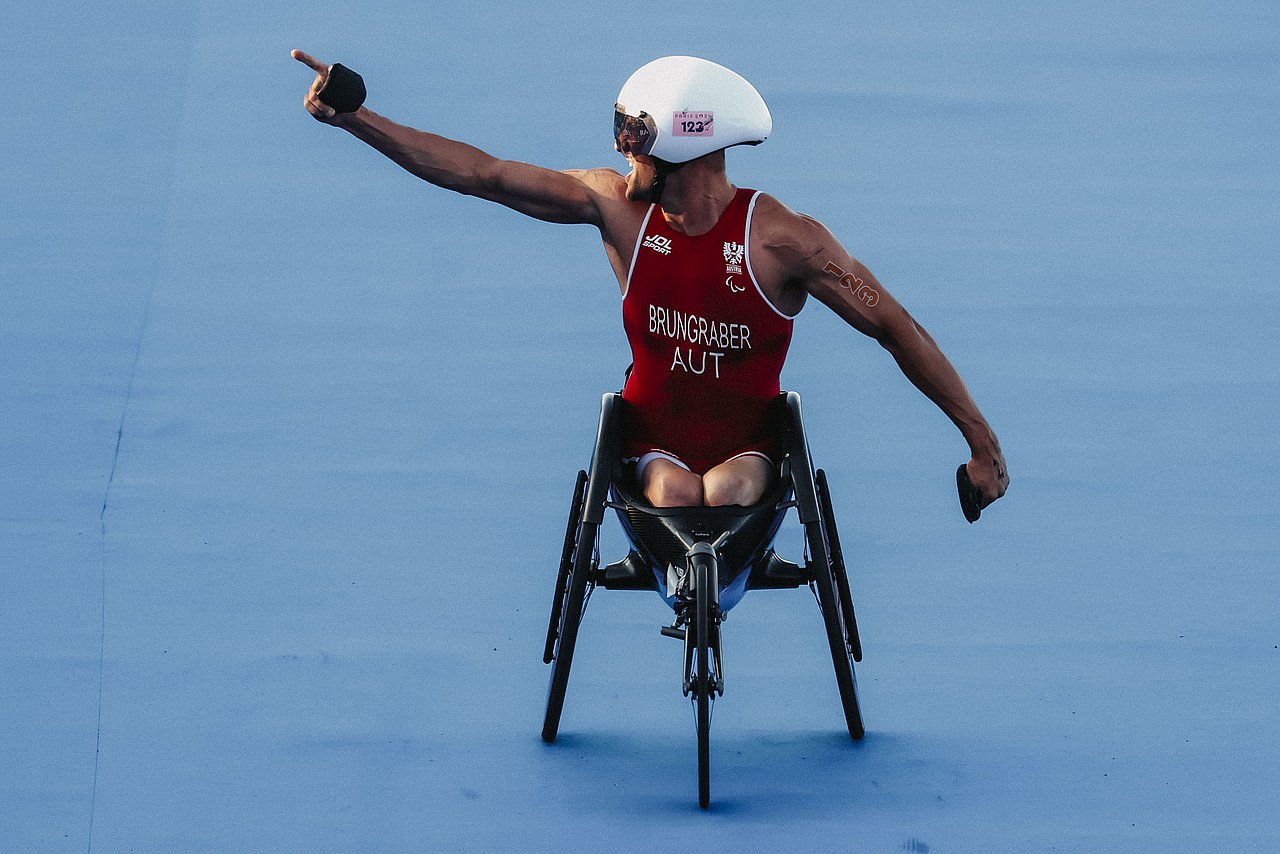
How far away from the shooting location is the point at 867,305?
11.1 ft

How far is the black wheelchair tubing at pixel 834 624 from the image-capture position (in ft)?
11.0

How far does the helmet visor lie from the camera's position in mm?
3291

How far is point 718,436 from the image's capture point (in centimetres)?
361

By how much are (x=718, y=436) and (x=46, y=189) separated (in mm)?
3950

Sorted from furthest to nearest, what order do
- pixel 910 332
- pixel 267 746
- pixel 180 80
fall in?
pixel 180 80 → pixel 267 746 → pixel 910 332

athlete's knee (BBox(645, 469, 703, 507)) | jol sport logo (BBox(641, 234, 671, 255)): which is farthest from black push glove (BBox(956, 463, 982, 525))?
jol sport logo (BBox(641, 234, 671, 255))

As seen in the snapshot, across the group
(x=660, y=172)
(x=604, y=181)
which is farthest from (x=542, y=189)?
(x=660, y=172)

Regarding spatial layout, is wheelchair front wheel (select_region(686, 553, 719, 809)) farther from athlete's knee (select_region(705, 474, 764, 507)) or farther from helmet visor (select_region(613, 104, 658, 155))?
helmet visor (select_region(613, 104, 658, 155))

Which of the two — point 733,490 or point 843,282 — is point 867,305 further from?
point 733,490

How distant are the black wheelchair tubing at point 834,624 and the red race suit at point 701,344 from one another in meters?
0.29

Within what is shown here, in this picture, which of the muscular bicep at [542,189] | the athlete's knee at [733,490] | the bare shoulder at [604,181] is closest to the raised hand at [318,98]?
the muscular bicep at [542,189]

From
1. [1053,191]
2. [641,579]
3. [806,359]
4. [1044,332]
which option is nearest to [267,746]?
[641,579]

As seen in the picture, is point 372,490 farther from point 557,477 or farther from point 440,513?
point 557,477

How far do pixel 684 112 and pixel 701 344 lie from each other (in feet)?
1.56
